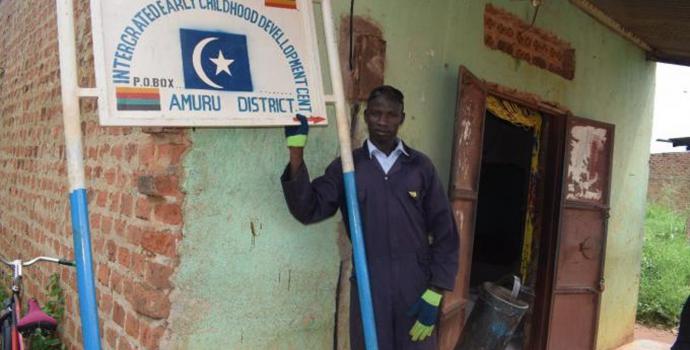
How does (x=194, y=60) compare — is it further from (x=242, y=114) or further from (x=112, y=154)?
(x=112, y=154)

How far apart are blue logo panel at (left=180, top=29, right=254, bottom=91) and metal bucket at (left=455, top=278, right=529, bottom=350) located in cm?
184

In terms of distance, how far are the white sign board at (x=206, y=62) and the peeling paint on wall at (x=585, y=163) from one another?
309 centimetres

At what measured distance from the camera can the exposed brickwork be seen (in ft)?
13.0

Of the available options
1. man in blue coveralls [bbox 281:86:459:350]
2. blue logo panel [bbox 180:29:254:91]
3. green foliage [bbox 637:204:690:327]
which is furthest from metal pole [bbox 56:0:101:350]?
green foliage [bbox 637:204:690:327]

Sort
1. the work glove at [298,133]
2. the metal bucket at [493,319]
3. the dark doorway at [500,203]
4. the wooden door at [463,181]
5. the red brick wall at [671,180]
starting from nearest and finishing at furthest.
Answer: the work glove at [298,133] < the metal bucket at [493,319] < the wooden door at [463,181] < the dark doorway at [500,203] < the red brick wall at [671,180]

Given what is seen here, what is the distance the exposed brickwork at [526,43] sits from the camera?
396cm

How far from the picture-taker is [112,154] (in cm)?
274

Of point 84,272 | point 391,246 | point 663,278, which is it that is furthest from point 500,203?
point 84,272

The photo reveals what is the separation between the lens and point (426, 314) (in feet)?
8.16

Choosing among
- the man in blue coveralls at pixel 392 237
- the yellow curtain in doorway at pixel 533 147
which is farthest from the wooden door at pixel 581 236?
the man in blue coveralls at pixel 392 237

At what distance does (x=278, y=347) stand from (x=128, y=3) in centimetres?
162

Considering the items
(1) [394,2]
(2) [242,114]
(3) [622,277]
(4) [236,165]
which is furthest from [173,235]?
(3) [622,277]

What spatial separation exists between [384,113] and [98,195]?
4.92ft

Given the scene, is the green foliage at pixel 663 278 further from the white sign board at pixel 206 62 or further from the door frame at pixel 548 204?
the white sign board at pixel 206 62
